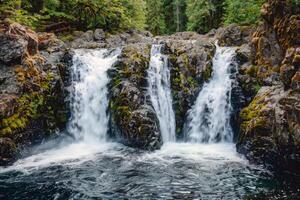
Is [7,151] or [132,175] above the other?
[7,151]

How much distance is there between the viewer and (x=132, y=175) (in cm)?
1205

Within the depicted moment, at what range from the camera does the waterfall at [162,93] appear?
55.8 feet

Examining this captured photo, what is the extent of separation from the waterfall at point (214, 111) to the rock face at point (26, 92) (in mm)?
6485

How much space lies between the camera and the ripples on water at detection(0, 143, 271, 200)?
417 inches

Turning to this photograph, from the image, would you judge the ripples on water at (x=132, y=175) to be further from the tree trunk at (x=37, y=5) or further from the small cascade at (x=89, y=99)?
the tree trunk at (x=37, y=5)

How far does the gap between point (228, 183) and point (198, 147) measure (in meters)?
4.53

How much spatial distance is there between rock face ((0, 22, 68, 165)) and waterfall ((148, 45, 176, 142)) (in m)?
4.48

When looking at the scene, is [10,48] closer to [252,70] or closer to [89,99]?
[89,99]

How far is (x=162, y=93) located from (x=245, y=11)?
11.0 meters

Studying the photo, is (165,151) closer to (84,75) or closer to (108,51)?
(84,75)

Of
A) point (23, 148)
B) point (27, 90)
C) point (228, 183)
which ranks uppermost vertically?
point (27, 90)

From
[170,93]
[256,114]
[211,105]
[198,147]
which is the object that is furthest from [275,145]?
[170,93]

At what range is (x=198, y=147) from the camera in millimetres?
15727

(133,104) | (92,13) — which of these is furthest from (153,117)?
(92,13)
